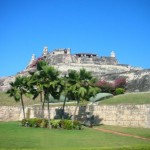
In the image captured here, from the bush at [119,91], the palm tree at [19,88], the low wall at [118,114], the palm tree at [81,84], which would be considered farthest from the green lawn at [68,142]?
the bush at [119,91]

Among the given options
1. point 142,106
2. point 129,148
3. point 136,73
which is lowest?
point 129,148

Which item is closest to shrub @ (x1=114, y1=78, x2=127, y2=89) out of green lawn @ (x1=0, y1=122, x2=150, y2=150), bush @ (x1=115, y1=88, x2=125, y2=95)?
bush @ (x1=115, y1=88, x2=125, y2=95)

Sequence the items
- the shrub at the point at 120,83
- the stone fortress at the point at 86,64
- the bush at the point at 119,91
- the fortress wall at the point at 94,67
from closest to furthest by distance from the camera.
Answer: the bush at the point at 119,91 < the shrub at the point at 120,83 < the stone fortress at the point at 86,64 < the fortress wall at the point at 94,67

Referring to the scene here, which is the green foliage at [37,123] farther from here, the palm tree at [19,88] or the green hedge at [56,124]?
the palm tree at [19,88]

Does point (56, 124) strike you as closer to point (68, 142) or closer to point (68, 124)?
point (68, 124)

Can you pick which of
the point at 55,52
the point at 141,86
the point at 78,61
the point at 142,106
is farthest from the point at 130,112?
the point at 55,52

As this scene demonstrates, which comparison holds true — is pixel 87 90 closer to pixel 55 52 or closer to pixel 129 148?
pixel 129 148

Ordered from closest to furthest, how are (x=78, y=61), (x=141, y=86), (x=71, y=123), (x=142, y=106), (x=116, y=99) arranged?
(x=71, y=123) < (x=142, y=106) < (x=116, y=99) < (x=141, y=86) < (x=78, y=61)

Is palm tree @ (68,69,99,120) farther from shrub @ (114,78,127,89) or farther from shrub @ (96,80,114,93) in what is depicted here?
shrub @ (114,78,127,89)

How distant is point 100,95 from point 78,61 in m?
29.8

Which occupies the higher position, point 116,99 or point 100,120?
point 116,99

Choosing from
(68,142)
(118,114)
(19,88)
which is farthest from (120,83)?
(68,142)

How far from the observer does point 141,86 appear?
2025 inches

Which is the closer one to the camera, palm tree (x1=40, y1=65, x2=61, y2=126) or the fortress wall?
palm tree (x1=40, y1=65, x2=61, y2=126)
